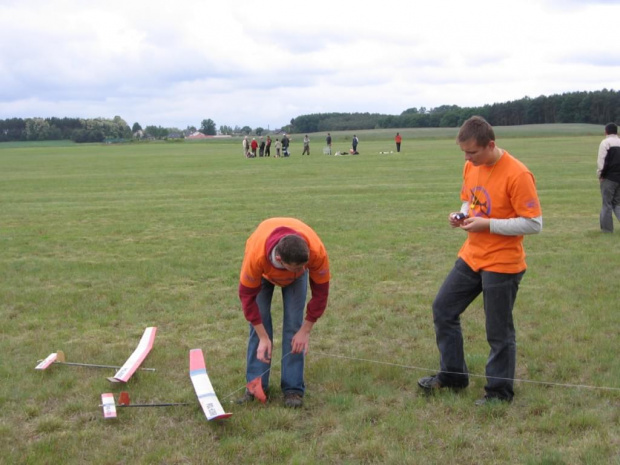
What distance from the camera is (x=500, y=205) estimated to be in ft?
13.1

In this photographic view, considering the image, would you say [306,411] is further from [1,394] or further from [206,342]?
[1,394]

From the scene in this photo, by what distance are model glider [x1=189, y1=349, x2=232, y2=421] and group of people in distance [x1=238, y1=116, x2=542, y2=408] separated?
1.00 ft

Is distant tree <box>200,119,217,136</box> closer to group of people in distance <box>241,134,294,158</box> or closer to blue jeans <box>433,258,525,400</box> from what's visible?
group of people in distance <box>241,134,294,158</box>

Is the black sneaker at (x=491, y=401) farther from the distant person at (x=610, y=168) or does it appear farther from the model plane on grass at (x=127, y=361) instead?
the distant person at (x=610, y=168)

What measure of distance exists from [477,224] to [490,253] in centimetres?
26

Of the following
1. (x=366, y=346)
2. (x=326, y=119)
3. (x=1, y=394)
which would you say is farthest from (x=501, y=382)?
(x=326, y=119)

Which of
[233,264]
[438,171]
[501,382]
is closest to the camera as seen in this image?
[501,382]

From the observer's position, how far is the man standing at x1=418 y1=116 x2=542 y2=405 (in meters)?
3.86

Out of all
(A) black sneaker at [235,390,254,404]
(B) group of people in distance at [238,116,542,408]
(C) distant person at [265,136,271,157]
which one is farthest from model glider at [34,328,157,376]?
(C) distant person at [265,136,271,157]

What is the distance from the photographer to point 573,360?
4.97 m

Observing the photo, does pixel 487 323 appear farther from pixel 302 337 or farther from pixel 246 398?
pixel 246 398

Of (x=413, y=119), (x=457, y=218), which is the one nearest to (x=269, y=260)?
(x=457, y=218)

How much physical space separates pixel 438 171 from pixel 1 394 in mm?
20420

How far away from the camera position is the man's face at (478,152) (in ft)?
12.7
